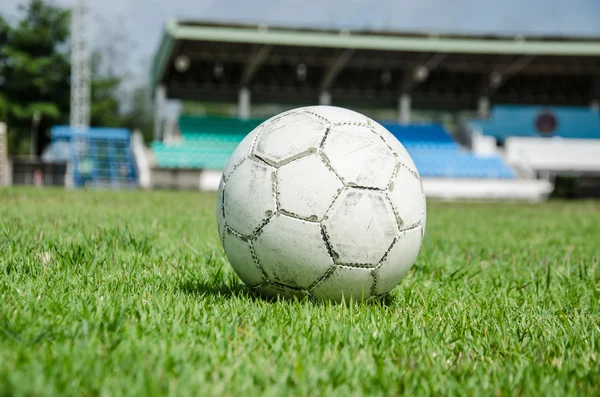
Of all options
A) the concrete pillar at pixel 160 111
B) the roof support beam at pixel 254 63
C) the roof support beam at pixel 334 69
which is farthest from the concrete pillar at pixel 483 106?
the concrete pillar at pixel 160 111

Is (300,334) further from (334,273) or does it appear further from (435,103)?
(435,103)

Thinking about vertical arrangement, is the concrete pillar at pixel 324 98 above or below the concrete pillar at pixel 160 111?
above

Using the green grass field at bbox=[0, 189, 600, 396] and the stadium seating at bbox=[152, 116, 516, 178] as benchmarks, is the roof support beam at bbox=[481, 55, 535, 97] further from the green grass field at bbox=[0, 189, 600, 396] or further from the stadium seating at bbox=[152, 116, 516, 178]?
the green grass field at bbox=[0, 189, 600, 396]

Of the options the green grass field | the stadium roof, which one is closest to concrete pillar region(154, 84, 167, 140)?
the stadium roof

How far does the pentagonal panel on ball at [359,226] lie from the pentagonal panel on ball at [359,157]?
0.23 ft

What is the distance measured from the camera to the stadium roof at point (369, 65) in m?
30.8

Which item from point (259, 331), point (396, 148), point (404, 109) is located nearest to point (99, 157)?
point (404, 109)

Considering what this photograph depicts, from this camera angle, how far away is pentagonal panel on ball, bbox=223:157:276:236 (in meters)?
3.00

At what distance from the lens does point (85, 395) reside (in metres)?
1.74

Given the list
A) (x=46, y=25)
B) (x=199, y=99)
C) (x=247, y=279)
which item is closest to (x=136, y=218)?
(x=247, y=279)

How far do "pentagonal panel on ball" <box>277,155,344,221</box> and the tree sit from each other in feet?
128

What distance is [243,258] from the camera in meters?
3.12

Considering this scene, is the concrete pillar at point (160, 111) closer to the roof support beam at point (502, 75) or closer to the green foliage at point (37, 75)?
the green foliage at point (37, 75)

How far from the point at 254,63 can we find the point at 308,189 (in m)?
31.1
